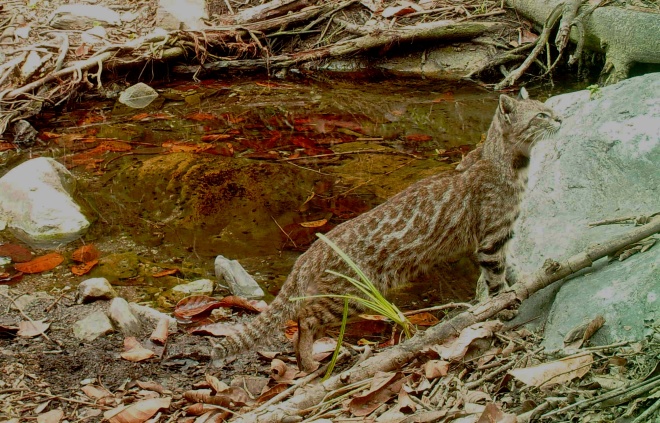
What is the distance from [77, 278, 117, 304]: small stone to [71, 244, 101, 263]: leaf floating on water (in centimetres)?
82

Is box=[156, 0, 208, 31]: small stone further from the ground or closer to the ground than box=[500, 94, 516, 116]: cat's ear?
closer to the ground

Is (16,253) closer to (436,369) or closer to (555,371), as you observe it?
(436,369)

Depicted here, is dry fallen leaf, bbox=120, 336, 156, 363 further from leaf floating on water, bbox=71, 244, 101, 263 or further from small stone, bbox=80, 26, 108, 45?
small stone, bbox=80, 26, 108, 45

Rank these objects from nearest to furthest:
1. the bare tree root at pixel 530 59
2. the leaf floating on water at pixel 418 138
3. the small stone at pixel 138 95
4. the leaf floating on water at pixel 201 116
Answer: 1. the leaf floating on water at pixel 418 138
2. the leaf floating on water at pixel 201 116
3. the bare tree root at pixel 530 59
4. the small stone at pixel 138 95

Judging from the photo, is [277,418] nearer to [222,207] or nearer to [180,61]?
[222,207]

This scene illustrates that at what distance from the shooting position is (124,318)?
5.43 meters

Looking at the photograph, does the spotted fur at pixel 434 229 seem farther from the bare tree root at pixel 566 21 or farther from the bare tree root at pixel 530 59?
the bare tree root at pixel 530 59

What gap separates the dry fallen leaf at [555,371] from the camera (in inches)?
130

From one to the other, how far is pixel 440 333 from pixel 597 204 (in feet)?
4.59

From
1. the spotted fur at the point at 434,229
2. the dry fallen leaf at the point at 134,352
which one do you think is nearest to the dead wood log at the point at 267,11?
the spotted fur at the point at 434,229

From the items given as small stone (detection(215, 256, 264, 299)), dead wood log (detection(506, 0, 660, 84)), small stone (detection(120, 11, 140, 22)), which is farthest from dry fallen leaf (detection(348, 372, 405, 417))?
small stone (detection(120, 11, 140, 22))

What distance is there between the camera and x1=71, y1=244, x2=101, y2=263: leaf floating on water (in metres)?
6.66

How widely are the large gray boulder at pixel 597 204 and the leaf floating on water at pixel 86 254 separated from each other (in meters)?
3.50

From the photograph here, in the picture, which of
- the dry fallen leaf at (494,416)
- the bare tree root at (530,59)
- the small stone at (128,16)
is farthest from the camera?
the small stone at (128,16)
